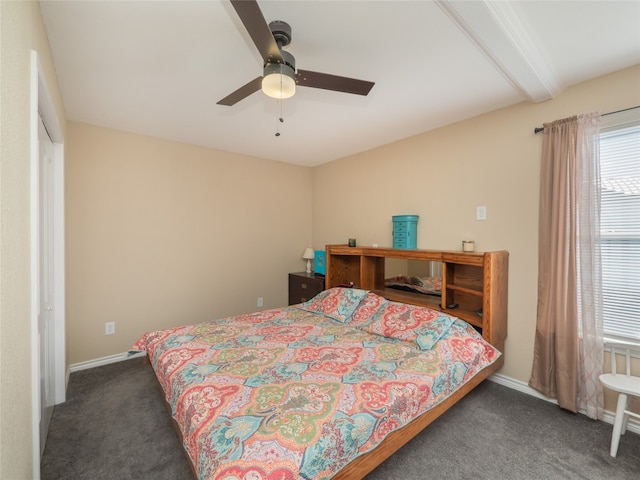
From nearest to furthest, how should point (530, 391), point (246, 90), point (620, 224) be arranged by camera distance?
point (246, 90), point (620, 224), point (530, 391)

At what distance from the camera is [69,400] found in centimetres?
235

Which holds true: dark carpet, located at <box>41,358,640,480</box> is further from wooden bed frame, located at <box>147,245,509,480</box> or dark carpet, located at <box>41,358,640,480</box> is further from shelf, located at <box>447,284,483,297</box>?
shelf, located at <box>447,284,483,297</box>

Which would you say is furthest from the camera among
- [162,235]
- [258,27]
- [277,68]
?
[162,235]

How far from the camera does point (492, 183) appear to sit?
Answer: 8.54 feet

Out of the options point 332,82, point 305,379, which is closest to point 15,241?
point 305,379

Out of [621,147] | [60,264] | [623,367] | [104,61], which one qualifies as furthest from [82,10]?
[623,367]

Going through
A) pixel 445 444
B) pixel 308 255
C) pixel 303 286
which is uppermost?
pixel 308 255

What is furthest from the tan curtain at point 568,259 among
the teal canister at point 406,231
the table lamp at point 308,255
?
the table lamp at point 308,255

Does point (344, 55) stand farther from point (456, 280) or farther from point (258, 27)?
point (456, 280)

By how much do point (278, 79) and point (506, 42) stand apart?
4.19 ft

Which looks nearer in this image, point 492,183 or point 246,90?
point 246,90

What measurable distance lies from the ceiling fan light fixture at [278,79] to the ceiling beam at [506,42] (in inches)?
30.6

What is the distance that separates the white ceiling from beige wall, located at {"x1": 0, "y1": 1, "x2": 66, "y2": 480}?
51cm

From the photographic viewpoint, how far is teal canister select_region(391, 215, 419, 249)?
307cm
